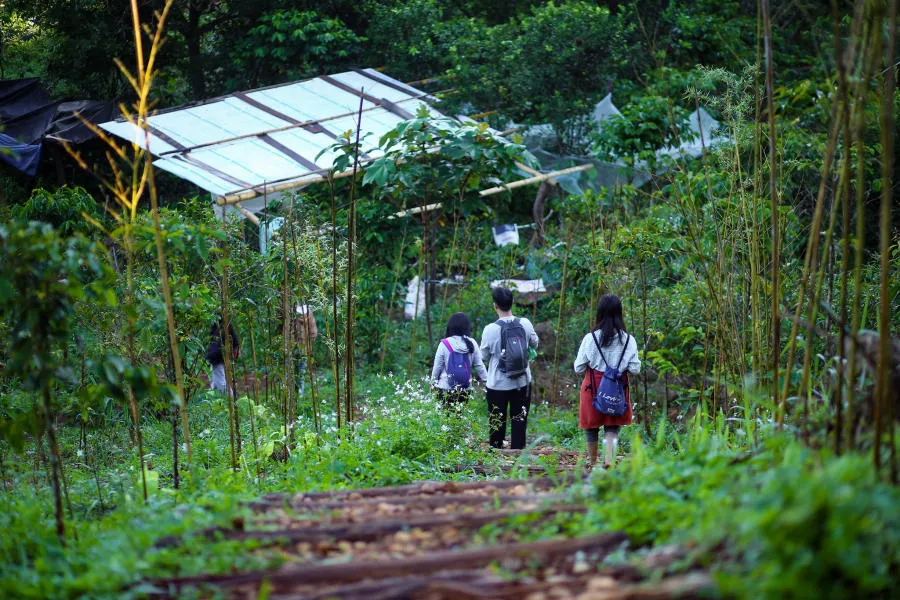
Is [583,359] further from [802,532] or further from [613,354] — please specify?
[802,532]

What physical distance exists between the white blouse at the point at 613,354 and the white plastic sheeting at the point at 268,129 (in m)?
4.79

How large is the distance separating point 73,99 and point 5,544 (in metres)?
11.2

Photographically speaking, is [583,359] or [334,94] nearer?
[583,359]

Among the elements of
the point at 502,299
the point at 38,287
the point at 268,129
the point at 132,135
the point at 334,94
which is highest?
the point at 334,94

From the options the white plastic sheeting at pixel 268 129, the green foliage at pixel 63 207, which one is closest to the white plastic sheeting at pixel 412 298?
the white plastic sheeting at pixel 268 129

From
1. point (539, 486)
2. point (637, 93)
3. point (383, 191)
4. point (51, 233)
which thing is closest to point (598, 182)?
point (637, 93)

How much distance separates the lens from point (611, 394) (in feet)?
A: 17.2

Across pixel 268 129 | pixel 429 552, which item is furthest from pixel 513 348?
pixel 268 129

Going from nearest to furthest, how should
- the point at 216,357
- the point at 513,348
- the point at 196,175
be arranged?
the point at 513,348, the point at 216,357, the point at 196,175

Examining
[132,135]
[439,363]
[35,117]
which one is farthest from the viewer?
[35,117]

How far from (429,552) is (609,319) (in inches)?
115

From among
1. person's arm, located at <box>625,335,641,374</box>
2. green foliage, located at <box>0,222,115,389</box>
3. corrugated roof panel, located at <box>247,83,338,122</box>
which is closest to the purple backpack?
person's arm, located at <box>625,335,641,374</box>

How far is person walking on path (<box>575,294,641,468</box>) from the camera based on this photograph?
5.26 meters

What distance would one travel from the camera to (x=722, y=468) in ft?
9.09
